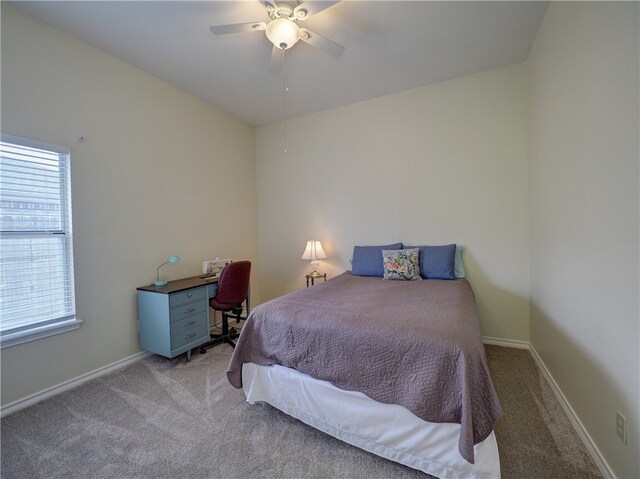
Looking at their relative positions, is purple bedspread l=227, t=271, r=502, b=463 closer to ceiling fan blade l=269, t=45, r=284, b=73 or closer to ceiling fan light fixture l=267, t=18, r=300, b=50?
ceiling fan light fixture l=267, t=18, r=300, b=50

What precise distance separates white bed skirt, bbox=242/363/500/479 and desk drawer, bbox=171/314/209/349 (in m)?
1.06

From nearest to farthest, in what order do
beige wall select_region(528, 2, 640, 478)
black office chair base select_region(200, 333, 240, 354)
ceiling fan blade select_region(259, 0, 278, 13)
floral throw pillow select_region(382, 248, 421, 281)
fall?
beige wall select_region(528, 2, 640, 478), ceiling fan blade select_region(259, 0, 278, 13), floral throw pillow select_region(382, 248, 421, 281), black office chair base select_region(200, 333, 240, 354)

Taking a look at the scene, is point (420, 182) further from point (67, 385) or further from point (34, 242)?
point (67, 385)

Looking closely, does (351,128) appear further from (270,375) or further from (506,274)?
(270,375)

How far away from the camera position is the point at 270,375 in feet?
5.68

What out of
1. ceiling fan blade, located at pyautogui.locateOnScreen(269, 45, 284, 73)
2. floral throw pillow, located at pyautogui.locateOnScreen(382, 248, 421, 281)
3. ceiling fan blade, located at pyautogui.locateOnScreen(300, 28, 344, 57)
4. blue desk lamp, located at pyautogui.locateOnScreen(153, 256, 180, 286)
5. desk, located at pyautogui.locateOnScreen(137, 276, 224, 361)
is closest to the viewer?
ceiling fan blade, located at pyautogui.locateOnScreen(300, 28, 344, 57)

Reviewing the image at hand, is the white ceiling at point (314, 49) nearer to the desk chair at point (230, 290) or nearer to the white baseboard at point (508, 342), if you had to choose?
the desk chair at point (230, 290)

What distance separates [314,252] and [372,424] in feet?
7.41

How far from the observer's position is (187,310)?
2566mm

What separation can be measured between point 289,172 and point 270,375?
9.55ft

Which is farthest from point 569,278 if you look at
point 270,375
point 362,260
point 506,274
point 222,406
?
point 222,406

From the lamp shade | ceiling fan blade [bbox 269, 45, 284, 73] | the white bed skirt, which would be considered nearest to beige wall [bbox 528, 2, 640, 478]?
the white bed skirt

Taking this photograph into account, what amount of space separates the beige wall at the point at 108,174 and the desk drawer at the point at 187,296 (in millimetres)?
492

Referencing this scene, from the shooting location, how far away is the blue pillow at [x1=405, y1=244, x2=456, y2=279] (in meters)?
2.74
